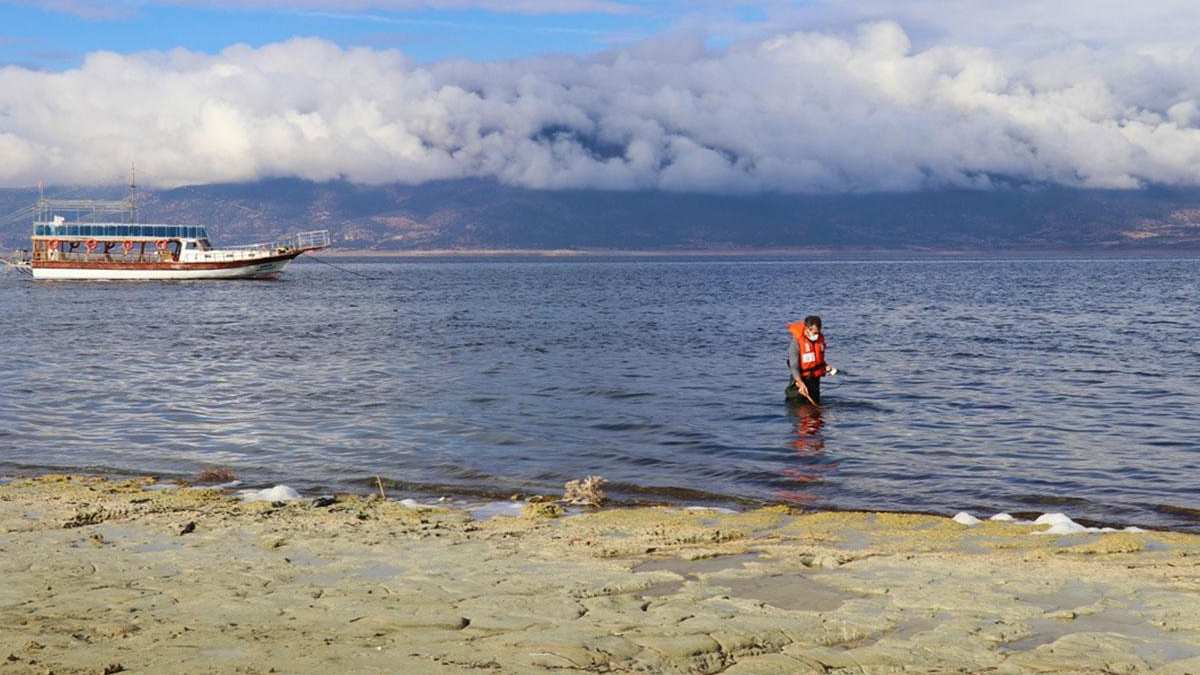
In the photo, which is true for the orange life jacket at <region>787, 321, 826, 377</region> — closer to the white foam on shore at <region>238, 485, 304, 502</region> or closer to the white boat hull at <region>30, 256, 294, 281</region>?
the white foam on shore at <region>238, 485, 304, 502</region>

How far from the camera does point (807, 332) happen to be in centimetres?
2317

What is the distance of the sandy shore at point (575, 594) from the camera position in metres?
7.48

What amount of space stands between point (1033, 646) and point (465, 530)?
639cm

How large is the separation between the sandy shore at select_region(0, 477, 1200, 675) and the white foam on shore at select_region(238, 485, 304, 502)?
3.08ft

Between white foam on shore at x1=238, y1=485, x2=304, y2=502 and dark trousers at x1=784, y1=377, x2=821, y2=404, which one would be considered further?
dark trousers at x1=784, y1=377, x2=821, y2=404

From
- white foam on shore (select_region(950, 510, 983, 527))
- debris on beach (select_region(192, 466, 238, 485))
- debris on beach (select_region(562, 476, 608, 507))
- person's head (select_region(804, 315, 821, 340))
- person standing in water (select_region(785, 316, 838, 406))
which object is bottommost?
debris on beach (select_region(192, 466, 238, 485))

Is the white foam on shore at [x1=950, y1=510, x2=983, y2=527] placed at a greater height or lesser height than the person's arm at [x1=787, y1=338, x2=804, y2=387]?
lesser

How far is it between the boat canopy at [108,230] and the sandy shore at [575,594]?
108392mm

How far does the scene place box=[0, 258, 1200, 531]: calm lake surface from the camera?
56.0ft

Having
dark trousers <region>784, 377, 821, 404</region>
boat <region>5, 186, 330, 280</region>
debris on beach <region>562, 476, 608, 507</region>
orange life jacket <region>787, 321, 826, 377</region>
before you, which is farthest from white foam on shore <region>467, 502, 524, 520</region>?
boat <region>5, 186, 330, 280</region>

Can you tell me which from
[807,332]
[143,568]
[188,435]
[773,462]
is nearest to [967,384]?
[807,332]

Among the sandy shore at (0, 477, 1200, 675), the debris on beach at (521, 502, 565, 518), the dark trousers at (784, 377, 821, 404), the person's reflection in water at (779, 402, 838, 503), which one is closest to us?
the sandy shore at (0, 477, 1200, 675)

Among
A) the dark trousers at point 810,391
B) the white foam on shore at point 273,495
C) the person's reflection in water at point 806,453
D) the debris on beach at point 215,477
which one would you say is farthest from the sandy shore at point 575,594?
the dark trousers at point 810,391

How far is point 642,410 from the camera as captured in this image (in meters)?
25.0
